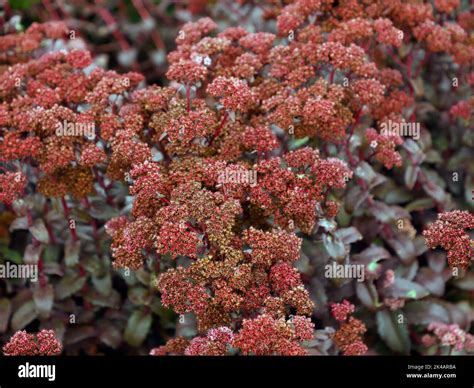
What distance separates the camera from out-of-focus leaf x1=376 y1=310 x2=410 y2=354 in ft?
12.6

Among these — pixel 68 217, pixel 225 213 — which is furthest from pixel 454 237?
pixel 68 217

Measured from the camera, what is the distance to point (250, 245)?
3074 millimetres

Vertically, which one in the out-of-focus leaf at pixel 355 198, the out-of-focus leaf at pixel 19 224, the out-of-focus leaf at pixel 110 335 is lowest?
the out-of-focus leaf at pixel 110 335

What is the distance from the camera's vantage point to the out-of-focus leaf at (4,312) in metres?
3.75

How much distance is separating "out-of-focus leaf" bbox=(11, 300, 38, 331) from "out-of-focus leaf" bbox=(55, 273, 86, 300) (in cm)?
15

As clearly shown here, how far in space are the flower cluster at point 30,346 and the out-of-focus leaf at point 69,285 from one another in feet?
2.70

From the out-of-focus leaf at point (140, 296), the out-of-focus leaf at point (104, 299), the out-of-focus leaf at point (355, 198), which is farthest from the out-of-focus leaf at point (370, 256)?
the out-of-focus leaf at point (104, 299)

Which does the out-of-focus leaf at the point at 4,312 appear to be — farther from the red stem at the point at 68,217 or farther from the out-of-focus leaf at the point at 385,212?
the out-of-focus leaf at the point at 385,212

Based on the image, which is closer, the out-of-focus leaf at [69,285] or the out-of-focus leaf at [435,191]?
the out-of-focus leaf at [69,285]

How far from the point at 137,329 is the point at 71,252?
21.4 inches

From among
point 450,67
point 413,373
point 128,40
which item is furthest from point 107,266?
point 128,40

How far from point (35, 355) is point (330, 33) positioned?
2.24 m

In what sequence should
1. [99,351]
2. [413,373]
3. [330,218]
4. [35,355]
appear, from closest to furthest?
[35,355]
[413,373]
[330,218]
[99,351]

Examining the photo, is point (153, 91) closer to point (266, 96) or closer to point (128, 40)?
point (266, 96)
